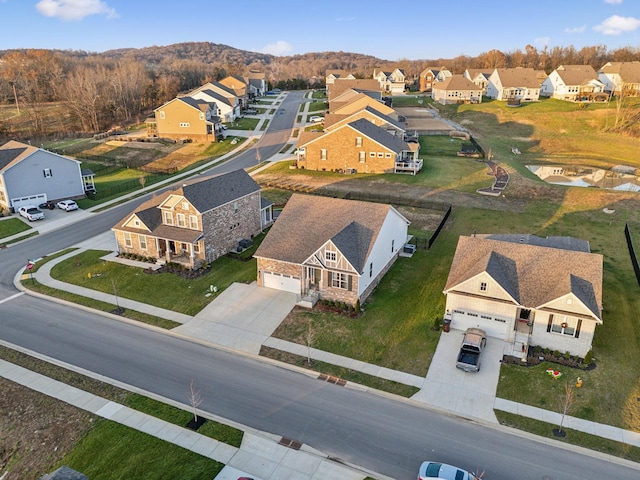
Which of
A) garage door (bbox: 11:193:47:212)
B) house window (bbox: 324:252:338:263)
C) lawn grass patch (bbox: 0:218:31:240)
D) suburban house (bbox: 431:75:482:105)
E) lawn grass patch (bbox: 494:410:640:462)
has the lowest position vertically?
lawn grass patch (bbox: 494:410:640:462)

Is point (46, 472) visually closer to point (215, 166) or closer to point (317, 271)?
point (317, 271)

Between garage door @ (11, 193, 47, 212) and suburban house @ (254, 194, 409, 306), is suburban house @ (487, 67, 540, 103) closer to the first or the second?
suburban house @ (254, 194, 409, 306)

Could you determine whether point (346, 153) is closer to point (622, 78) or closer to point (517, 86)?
point (517, 86)

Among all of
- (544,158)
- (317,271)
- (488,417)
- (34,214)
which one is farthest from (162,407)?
(544,158)

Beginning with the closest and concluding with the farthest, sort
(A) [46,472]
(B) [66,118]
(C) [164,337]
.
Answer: (A) [46,472] < (C) [164,337] < (B) [66,118]

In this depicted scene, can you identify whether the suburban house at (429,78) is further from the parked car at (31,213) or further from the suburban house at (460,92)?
the parked car at (31,213)

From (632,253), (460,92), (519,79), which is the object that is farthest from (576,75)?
(632,253)

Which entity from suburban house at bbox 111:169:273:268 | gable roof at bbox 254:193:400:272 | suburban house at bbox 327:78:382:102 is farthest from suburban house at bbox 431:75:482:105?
gable roof at bbox 254:193:400:272
